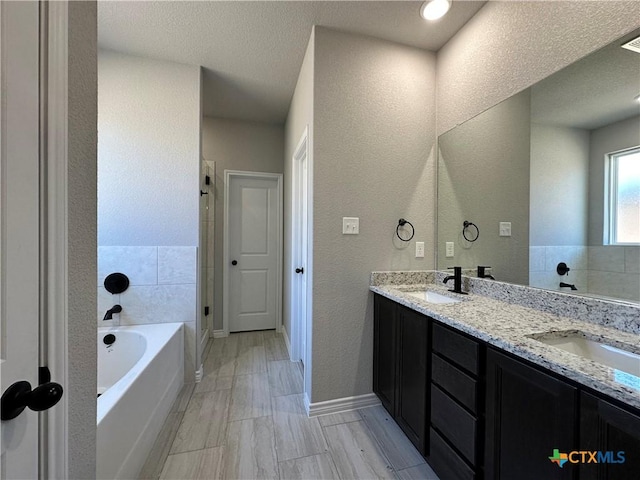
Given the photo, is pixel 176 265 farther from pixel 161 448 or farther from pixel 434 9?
pixel 434 9

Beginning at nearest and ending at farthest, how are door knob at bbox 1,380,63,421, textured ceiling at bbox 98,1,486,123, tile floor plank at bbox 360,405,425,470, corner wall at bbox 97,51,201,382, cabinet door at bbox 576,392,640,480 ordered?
door knob at bbox 1,380,63,421
cabinet door at bbox 576,392,640,480
tile floor plank at bbox 360,405,425,470
textured ceiling at bbox 98,1,486,123
corner wall at bbox 97,51,201,382

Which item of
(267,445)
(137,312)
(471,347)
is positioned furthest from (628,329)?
(137,312)

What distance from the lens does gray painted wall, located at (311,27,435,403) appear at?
182 centimetres

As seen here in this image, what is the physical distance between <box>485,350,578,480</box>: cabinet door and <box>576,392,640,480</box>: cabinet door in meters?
0.03

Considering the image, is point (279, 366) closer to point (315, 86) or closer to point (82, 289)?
point (82, 289)

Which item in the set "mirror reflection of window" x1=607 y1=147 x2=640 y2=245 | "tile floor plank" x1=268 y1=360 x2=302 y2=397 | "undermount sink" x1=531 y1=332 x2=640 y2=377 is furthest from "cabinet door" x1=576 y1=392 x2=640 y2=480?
"tile floor plank" x1=268 y1=360 x2=302 y2=397

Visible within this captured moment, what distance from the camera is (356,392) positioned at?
1896 millimetres

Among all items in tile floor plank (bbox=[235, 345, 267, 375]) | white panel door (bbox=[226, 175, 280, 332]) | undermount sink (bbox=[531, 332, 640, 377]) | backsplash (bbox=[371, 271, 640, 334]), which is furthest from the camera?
white panel door (bbox=[226, 175, 280, 332])

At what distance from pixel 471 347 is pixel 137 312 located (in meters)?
2.36

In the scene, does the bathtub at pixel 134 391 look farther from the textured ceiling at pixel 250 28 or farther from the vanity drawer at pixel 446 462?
the textured ceiling at pixel 250 28

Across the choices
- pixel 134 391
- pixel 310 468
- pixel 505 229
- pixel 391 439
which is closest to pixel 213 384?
pixel 134 391

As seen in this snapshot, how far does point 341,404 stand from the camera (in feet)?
6.07

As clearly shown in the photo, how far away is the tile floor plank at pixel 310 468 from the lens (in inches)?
52.6

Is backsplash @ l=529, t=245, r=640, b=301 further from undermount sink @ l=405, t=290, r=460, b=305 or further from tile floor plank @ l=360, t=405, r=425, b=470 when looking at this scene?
tile floor plank @ l=360, t=405, r=425, b=470
